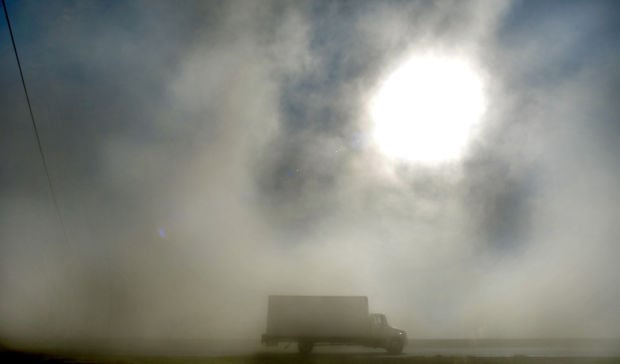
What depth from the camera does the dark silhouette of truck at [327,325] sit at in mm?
25594

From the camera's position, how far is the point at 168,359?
18.5m

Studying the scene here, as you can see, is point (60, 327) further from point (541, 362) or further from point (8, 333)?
point (541, 362)

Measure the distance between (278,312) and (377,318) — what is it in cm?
721

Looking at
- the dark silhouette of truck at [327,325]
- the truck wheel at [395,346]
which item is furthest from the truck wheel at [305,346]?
the truck wheel at [395,346]

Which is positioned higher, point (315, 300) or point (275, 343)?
point (315, 300)

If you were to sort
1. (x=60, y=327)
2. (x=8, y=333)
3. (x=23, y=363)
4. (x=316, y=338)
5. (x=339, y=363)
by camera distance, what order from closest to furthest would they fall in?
(x=23, y=363) < (x=339, y=363) < (x=316, y=338) < (x=8, y=333) < (x=60, y=327)

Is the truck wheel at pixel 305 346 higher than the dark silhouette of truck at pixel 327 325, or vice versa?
the dark silhouette of truck at pixel 327 325

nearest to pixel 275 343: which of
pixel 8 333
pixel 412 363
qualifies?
pixel 412 363

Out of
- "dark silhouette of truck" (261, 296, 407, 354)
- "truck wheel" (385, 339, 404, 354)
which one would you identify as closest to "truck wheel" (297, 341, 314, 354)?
"dark silhouette of truck" (261, 296, 407, 354)

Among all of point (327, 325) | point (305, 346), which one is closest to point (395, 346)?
point (327, 325)

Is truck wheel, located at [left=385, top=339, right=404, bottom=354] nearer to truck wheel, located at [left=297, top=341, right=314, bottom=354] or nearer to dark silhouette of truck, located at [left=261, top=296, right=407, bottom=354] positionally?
dark silhouette of truck, located at [left=261, top=296, right=407, bottom=354]

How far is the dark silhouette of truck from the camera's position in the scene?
25594 mm

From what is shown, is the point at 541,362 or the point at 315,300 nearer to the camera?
the point at 541,362

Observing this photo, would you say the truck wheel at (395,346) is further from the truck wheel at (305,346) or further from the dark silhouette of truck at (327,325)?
the truck wheel at (305,346)
